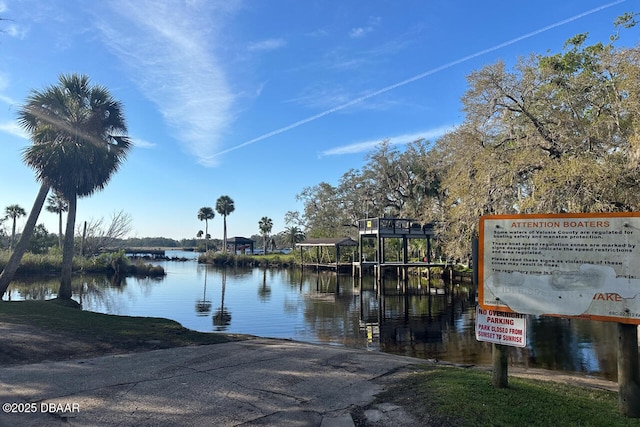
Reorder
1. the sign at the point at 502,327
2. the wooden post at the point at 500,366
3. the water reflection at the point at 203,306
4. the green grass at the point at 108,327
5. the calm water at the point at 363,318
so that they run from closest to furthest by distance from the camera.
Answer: the sign at the point at 502,327 < the wooden post at the point at 500,366 < the green grass at the point at 108,327 < the calm water at the point at 363,318 < the water reflection at the point at 203,306

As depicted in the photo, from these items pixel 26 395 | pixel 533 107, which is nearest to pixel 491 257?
pixel 26 395

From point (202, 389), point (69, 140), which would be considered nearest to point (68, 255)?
point (69, 140)

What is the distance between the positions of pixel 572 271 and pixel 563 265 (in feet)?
0.39

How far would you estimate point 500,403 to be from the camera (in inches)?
199

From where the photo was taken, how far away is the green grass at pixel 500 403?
4.62 m

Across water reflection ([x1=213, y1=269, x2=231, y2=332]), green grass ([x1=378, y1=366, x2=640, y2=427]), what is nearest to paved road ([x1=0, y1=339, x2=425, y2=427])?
green grass ([x1=378, y1=366, x2=640, y2=427])

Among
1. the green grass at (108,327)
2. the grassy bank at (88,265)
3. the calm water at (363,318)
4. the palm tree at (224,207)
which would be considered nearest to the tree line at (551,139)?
the calm water at (363,318)

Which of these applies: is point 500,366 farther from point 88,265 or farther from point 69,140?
point 88,265

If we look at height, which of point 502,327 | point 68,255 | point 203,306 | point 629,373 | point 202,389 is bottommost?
point 203,306

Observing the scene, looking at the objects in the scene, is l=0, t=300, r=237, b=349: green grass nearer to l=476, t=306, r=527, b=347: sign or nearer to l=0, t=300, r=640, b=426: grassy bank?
l=0, t=300, r=640, b=426: grassy bank

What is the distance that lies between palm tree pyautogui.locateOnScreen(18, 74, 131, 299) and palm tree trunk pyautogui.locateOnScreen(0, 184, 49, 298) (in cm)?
80

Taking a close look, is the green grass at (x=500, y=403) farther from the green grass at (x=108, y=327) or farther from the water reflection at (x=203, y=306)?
the water reflection at (x=203, y=306)

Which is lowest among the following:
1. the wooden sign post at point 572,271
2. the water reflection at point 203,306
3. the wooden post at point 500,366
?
the water reflection at point 203,306

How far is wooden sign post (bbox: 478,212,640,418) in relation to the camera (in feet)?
15.8
